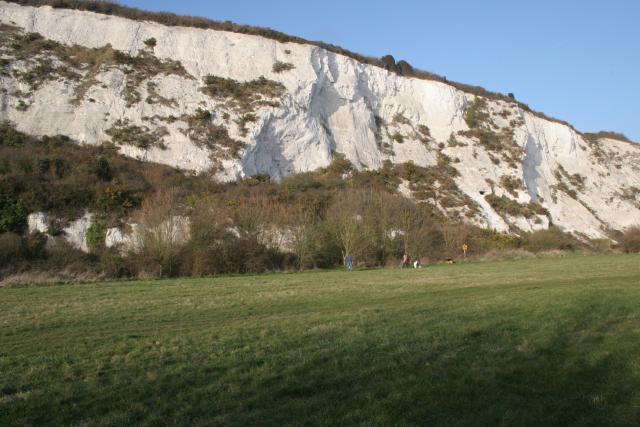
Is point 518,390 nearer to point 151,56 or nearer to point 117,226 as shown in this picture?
point 117,226

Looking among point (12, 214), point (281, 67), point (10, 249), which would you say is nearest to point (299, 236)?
point (10, 249)

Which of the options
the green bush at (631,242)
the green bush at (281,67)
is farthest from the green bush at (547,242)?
the green bush at (281,67)

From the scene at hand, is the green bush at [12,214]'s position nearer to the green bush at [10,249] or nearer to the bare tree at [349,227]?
the green bush at [10,249]

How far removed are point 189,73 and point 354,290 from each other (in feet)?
116

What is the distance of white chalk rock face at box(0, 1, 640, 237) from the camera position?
1577 inches

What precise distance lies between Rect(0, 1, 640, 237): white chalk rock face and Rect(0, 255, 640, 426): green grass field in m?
23.2

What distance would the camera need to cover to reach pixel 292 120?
4556cm

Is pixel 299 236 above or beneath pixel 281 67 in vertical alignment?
beneath

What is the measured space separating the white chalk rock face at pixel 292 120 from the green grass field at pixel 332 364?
913 inches

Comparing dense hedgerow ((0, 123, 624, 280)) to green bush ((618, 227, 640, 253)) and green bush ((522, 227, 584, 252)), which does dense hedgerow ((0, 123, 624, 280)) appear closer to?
green bush ((522, 227, 584, 252))

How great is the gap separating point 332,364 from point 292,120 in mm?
40355

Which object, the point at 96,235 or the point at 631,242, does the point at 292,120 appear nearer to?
the point at 96,235

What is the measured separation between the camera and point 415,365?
21.3 ft

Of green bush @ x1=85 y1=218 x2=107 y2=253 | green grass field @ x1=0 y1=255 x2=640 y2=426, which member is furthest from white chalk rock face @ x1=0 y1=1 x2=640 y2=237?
green grass field @ x1=0 y1=255 x2=640 y2=426
